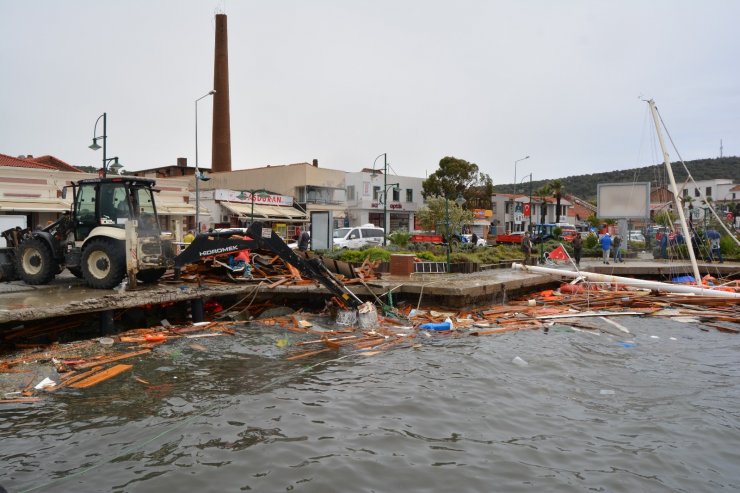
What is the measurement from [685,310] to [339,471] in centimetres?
1369

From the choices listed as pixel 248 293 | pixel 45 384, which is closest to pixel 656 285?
pixel 248 293

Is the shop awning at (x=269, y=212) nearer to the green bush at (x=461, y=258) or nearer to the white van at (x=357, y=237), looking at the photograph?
the white van at (x=357, y=237)

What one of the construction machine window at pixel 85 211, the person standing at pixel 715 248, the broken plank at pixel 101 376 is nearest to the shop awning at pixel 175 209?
the construction machine window at pixel 85 211

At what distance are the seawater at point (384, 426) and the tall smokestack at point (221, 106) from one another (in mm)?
47492

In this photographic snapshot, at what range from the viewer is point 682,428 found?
24.2 feet

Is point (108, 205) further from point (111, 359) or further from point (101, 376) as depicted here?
point (101, 376)

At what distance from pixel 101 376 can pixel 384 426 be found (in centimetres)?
467

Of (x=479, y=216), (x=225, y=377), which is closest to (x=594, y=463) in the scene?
(x=225, y=377)

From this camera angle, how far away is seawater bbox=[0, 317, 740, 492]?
5727 mm

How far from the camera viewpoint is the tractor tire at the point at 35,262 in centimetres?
1269

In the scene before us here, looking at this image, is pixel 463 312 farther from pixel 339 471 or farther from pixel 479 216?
pixel 479 216

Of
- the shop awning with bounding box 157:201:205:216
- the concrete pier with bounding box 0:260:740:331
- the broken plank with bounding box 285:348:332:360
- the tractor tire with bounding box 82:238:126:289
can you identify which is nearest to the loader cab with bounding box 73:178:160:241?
the tractor tire with bounding box 82:238:126:289

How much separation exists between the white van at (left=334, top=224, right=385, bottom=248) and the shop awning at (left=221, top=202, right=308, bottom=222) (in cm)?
1036

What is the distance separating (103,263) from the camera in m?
12.1
